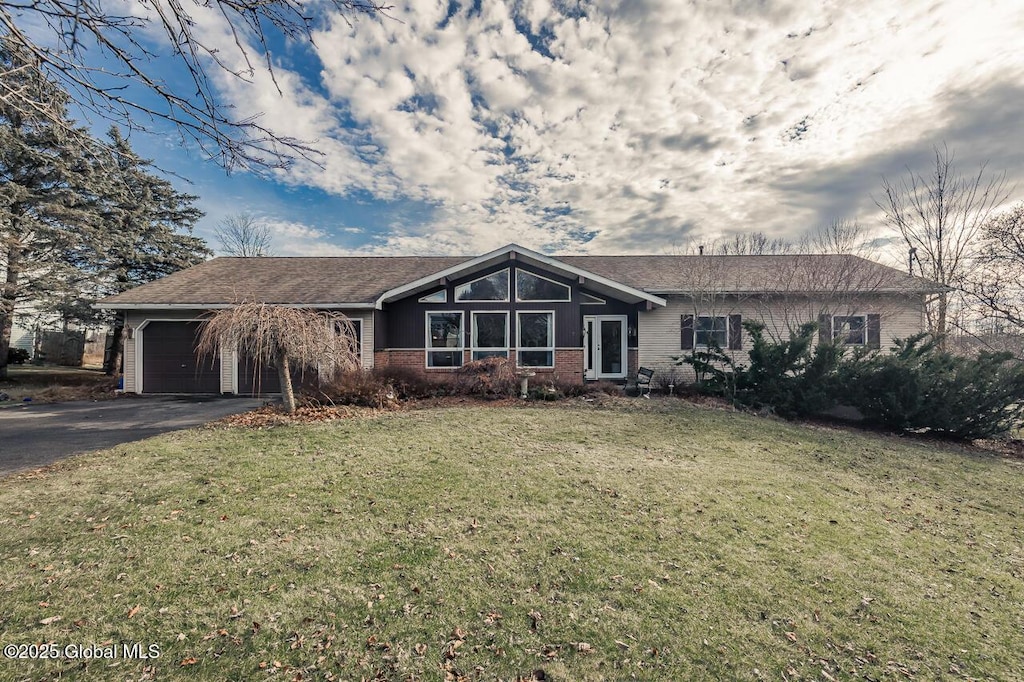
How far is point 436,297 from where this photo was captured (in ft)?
44.5

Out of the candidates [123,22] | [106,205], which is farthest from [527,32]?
[106,205]

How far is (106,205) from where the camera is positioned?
61.4 ft

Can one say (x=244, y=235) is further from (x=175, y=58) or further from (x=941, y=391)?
(x=941, y=391)

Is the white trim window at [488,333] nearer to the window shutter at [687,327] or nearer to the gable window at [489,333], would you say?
the gable window at [489,333]

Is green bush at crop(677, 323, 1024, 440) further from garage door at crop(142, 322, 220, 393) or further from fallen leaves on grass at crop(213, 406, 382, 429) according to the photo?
garage door at crop(142, 322, 220, 393)

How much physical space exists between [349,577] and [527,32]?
448 inches

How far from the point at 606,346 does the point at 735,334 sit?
14.7 feet

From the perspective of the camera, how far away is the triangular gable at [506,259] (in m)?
12.8

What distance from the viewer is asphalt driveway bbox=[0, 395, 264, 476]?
6.72 meters

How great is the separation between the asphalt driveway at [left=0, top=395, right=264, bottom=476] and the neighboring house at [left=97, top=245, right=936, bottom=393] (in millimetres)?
1889

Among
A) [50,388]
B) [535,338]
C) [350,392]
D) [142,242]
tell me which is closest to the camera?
[350,392]

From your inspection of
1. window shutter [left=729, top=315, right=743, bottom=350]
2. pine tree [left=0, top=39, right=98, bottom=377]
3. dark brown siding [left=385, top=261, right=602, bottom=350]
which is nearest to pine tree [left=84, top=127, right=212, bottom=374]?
pine tree [left=0, top=39, right=98, bottom=377]

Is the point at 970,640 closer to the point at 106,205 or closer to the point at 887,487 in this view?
the point at 887,487

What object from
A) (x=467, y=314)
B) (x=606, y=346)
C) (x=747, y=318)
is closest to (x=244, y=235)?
(x=467, y=314)
